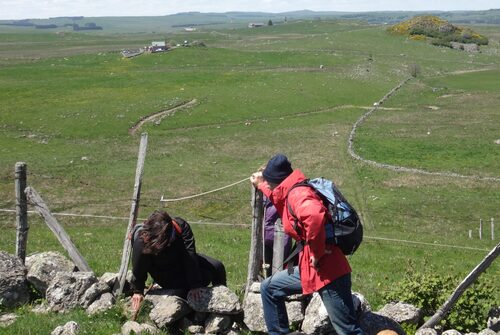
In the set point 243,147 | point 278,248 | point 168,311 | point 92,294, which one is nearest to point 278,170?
point 278,248

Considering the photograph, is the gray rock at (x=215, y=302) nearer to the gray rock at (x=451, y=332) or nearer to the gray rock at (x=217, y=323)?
the gray rock at (x=217, y=323)

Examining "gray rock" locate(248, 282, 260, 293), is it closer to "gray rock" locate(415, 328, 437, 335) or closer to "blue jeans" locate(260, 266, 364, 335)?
"blue jeans" locate(260, 266, 364, 335)

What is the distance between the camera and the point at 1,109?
5969 cm

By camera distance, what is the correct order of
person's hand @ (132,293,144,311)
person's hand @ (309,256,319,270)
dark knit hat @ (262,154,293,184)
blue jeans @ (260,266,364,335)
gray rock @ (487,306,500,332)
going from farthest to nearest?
1. person's hand @ (132,293,144,311)
2. gray rock @ (487,306,500,332)
3. dark knit hat @ (262,154,293,184)
4. blue jeans @ (260,266,364,335)
5. person's hand @ (309,256,319,270)

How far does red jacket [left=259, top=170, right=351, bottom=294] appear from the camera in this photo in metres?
8.44

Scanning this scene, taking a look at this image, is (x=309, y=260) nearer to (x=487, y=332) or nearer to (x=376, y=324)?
(x=376, y=324)

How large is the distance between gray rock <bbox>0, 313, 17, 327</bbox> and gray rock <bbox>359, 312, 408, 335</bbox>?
21.6ft

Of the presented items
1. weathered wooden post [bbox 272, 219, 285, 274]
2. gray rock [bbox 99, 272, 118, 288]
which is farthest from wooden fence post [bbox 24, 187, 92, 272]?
weathered wooden post [bbox 272, 219, 285, 274]

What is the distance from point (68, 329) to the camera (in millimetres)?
10219

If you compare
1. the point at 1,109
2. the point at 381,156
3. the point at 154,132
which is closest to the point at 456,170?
the point at 381,156

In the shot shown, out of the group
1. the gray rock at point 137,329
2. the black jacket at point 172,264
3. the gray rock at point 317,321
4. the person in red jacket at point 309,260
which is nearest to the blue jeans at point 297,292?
the person in red jacket at point 309,260

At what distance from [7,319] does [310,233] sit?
663cm

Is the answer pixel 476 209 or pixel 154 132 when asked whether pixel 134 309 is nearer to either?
pixel 476 209

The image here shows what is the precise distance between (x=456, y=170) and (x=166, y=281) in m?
32.2
